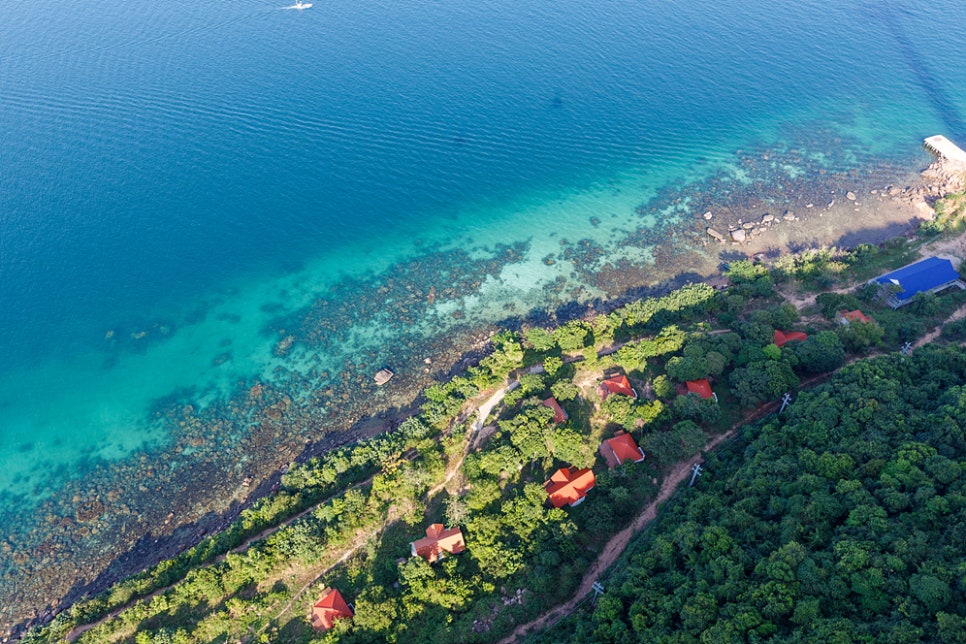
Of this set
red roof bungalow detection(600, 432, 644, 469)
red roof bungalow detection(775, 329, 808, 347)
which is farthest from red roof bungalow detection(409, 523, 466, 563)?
red roof bungalow detection(775, 329, 808, 347)

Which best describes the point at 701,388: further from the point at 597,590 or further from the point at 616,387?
the point at 597,590

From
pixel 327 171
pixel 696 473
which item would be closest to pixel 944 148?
pixel 696 473

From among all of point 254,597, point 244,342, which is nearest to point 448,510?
point 254,597

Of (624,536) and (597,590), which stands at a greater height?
(597,590)

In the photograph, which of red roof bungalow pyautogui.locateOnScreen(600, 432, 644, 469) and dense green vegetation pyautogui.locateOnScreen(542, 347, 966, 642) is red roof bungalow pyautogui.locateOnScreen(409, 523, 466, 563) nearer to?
dense green vegetation pyautogui.locateOnScreen(542, 347, 966, 642)

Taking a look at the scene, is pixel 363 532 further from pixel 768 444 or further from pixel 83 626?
pixel 768 444

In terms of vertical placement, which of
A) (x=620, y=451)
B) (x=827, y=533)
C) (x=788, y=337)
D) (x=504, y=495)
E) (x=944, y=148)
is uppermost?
(x=944, y=148)

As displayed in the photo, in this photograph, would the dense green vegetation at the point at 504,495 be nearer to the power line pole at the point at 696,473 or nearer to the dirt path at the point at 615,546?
the dirt path at the point at 615,546
